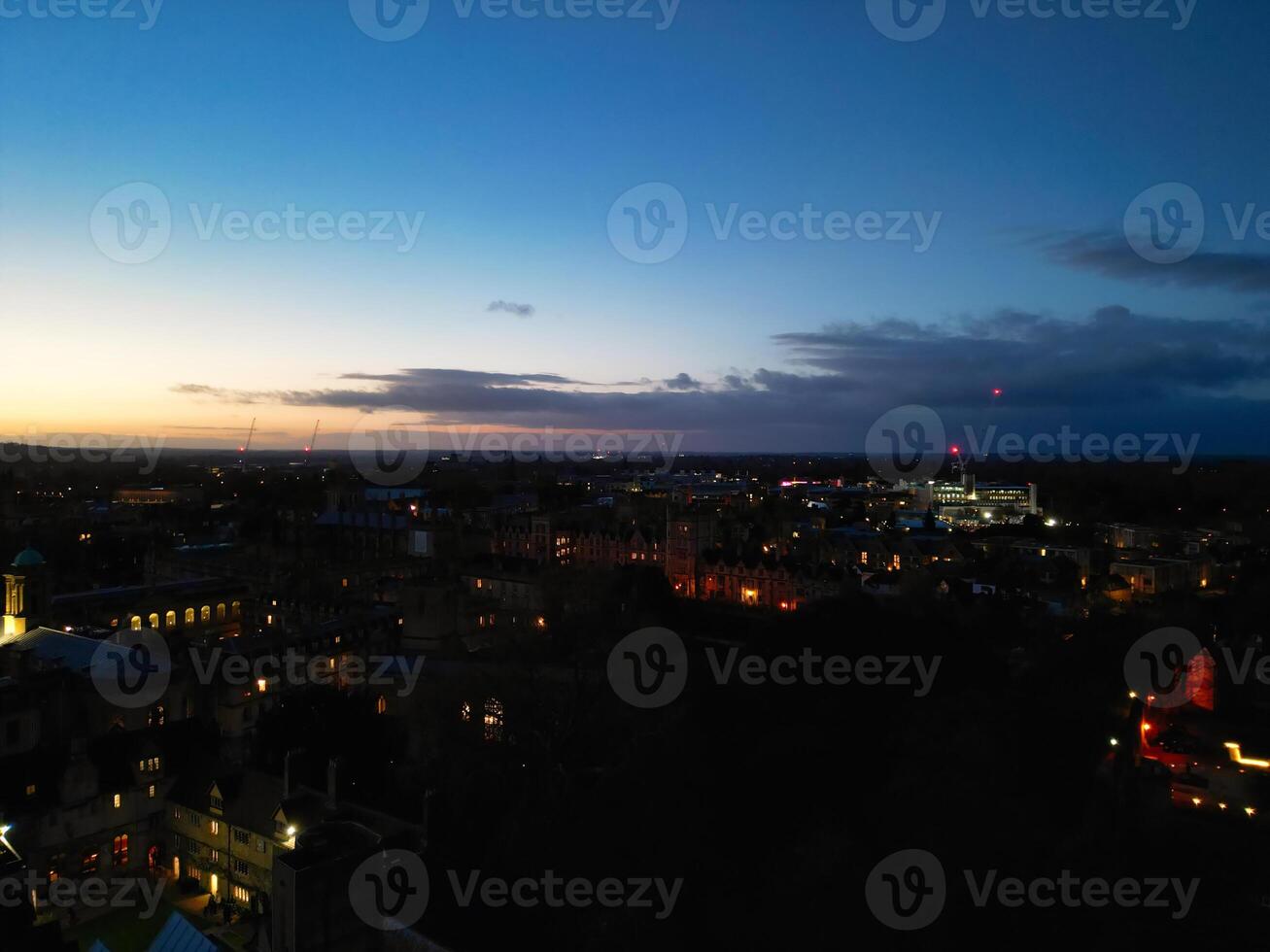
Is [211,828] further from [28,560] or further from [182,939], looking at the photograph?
[28,560]

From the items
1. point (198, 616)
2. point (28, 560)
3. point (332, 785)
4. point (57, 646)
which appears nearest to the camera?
point (332, 785)

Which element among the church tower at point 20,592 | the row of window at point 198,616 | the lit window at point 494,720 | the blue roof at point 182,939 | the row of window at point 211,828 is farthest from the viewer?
the row of window at point 198,616

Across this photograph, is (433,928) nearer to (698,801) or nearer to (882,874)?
(698,801)

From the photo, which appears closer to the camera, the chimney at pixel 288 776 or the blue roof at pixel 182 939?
the blue roof at pixel 182 939

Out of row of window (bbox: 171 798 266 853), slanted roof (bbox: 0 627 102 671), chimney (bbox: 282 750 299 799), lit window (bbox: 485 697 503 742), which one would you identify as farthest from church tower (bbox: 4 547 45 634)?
lit window (bbox: 485 697 503 742)

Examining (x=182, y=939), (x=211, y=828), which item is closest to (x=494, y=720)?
(x=211, y=828)

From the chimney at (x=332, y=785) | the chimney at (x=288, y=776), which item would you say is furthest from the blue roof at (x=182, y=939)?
the chimney at (x=288, y=776)

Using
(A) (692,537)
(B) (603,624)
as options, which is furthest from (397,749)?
(A) (692,537)

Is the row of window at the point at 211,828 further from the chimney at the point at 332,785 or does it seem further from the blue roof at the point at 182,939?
the blue roof at the point at 182,939
